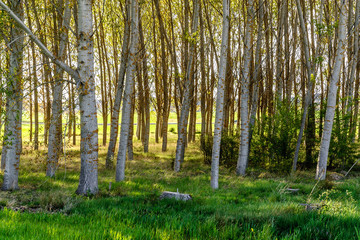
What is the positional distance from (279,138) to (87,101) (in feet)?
24.9

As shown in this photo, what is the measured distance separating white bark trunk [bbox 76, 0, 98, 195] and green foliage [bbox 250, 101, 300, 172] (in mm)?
7122

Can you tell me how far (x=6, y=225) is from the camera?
338cm

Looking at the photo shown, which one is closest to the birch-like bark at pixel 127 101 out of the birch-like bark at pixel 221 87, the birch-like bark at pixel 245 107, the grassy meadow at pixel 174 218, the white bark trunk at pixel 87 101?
the grassy meadow at pixel 174 218

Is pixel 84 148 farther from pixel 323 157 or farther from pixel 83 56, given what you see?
→ pixel 323 157

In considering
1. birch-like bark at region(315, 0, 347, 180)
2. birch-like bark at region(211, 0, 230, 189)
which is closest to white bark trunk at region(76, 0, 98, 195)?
birch-like bark at region(211, 0, 230, 189)

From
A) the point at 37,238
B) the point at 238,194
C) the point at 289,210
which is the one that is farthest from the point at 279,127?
the point at 37,238

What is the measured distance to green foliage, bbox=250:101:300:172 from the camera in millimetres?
10484

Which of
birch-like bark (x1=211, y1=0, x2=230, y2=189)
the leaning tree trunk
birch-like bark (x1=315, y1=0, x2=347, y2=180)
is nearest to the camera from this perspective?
the leaning tree trunk

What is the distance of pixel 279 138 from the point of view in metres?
10.6

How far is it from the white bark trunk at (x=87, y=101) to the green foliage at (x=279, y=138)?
712 cm

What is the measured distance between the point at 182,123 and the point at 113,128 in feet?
9.45

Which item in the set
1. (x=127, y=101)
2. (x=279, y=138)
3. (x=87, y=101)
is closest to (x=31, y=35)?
(x=87, y=101)

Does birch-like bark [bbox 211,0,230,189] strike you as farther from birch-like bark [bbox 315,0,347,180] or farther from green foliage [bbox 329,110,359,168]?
green foliage [bbox 329,110,359,168]

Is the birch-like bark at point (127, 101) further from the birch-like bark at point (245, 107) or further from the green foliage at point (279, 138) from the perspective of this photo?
the green foliage at point (279, 138)
